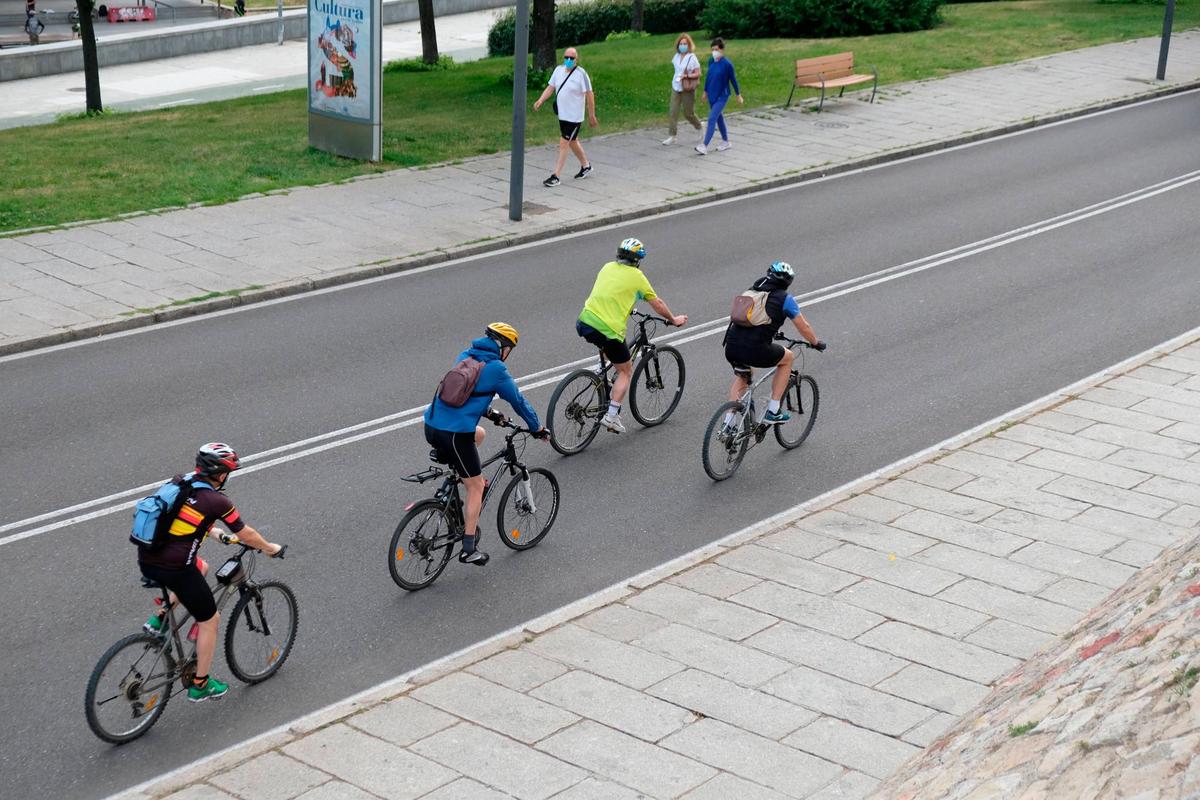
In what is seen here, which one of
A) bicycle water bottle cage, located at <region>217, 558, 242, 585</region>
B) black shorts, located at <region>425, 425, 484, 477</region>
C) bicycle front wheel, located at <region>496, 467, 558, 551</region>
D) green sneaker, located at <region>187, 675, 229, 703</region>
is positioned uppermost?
black shorts, located at <region>425, 425, 484, 477</region>

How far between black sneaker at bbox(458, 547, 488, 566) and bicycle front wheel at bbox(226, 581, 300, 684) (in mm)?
1553

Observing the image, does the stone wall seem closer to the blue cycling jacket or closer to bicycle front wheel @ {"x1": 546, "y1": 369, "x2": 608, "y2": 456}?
the blue cycling jacket

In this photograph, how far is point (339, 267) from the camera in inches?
671

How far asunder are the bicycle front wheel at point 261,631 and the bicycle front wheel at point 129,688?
17.9 inches

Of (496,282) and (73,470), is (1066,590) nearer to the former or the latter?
(73,470)

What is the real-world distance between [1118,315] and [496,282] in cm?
725

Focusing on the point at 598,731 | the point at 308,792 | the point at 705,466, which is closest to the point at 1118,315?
the point at 705,466

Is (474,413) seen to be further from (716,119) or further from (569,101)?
(716,119)

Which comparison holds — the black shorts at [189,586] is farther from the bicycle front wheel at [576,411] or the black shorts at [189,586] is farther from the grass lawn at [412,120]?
the grass lawn at [412,120]

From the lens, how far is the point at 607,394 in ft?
40.5

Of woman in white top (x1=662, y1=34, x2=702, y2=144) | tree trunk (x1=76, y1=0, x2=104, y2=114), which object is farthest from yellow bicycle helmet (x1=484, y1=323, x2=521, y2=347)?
tree trunk (x1=76, y1=0, x2=104, y2=114)

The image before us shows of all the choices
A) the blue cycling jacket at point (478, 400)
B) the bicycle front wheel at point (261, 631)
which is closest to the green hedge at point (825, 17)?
the blue cycling jacket at point (478, 400)

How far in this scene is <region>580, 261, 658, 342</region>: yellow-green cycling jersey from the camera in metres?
11.9

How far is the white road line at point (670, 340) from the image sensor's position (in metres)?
10.5
